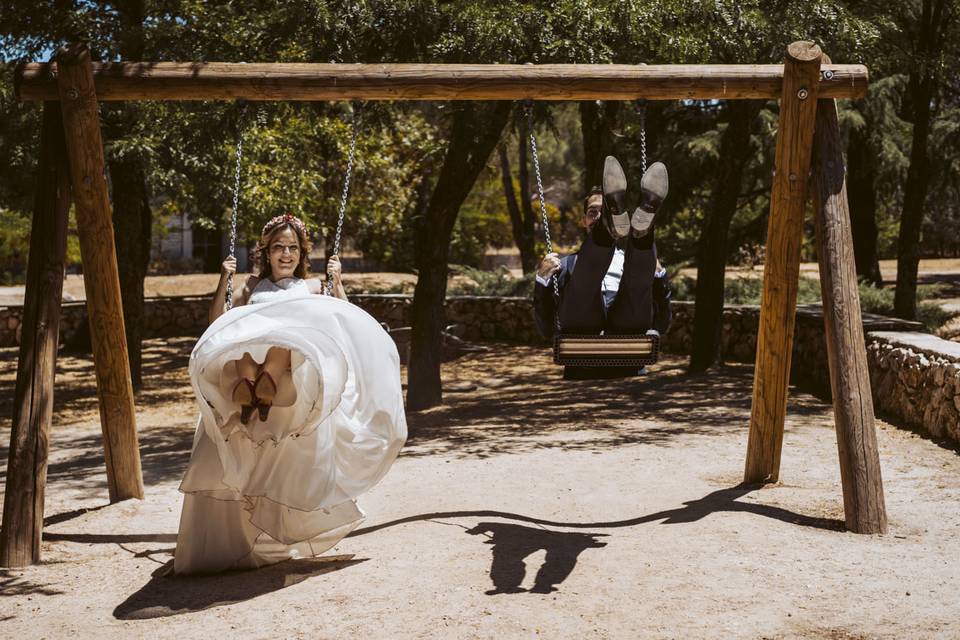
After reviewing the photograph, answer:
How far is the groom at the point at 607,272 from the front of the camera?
6145 millimetres

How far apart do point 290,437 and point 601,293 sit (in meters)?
2.23

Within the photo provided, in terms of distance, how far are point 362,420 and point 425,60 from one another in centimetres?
500

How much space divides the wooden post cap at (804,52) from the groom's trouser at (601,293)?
1.44 metres

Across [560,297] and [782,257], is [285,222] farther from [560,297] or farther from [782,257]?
[782,257]

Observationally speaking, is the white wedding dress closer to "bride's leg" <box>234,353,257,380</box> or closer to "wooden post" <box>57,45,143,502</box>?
"bride's leg" <box>234,353,257,380</box>

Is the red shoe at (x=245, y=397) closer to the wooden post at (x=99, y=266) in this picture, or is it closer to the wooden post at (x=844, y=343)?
the wooden post at (x=99, y=266)

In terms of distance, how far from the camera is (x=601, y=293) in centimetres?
643

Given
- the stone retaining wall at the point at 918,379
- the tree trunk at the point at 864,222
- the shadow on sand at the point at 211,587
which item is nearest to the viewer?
the shadow on sand at the point at 211,587

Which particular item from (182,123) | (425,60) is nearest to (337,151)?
(182,123)

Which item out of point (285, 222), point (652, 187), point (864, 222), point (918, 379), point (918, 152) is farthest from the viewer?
point (864, 222)

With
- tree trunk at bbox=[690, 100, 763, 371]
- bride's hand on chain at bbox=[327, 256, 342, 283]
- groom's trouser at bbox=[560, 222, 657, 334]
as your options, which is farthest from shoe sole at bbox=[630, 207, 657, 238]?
tree trunk at bbox=[690, 100, 763, 371]

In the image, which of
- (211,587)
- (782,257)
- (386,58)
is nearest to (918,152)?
(386,58)

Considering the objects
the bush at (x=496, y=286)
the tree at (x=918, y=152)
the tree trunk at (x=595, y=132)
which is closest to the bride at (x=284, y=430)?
the tree trunk at (x=595, y=132)

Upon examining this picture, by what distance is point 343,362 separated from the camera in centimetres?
535
